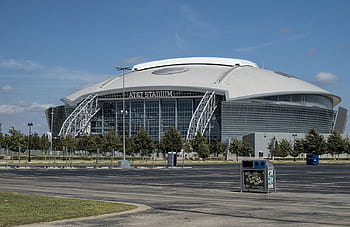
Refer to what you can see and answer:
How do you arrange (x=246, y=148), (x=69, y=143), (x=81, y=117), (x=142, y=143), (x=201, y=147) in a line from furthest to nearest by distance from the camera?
(x=81, y=117), (x=246, y=148), (x=69, y=143), (x=142, y=143), (x=201, y=147)

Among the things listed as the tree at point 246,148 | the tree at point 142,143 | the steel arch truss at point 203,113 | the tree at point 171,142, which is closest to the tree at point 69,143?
the tree at point 142,143

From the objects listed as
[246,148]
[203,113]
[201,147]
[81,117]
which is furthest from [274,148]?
[81,117]

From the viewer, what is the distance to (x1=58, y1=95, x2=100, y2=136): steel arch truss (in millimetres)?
130375

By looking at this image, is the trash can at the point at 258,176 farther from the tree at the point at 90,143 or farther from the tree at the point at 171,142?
the tree at the point at 90,143

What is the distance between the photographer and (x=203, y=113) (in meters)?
124

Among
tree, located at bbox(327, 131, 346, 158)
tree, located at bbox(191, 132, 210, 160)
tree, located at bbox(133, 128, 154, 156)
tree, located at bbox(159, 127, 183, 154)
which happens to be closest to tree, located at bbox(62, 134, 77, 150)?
tree, located at bbox(133, 128, 154, 156)

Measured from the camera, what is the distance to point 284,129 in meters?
134

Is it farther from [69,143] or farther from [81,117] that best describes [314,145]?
[81,117]

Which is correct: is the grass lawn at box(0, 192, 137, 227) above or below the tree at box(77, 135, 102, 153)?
below

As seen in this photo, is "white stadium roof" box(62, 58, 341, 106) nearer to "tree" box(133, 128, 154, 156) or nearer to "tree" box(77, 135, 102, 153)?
"tree" box(77, 135, 102, 153)

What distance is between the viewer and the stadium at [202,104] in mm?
126562

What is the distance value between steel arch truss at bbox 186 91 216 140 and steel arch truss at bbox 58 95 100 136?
2796 centimetres

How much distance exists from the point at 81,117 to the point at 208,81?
34.0 m

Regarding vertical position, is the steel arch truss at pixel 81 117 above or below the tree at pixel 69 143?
above
